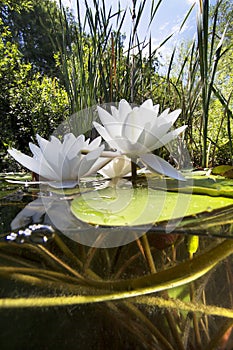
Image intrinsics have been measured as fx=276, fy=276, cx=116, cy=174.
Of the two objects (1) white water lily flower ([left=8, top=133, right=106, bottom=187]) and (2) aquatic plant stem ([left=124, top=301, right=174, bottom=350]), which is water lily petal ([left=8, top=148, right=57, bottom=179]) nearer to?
(1) white water lily flower ([left=8, top=133, right=106, bottom=187])

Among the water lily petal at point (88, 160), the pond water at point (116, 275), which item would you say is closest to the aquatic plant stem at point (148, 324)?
the pond water at point (116, 275)

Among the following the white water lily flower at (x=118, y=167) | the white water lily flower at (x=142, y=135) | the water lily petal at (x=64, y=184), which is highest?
the white water lily flower at (x=142, y=135)

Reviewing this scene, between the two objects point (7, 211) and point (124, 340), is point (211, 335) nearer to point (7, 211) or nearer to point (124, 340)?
point (124, 340)

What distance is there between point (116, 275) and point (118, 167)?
4.4 inches

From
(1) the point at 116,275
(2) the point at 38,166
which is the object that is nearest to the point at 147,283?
(1) the point at 116,275

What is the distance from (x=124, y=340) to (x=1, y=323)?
74 mm

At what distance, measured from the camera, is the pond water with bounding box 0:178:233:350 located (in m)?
0.15

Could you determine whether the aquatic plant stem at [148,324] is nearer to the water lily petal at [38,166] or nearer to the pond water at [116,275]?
the pond water at [116,275]

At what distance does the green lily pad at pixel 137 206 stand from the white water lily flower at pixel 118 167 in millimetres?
50

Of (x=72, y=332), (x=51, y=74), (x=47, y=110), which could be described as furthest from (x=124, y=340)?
(x=51, y=74)

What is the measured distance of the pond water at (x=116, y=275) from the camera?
15 centimetres

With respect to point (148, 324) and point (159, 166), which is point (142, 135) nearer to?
point (159, 166)

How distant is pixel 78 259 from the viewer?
0.18 metres

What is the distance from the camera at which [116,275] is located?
0.58 ft
